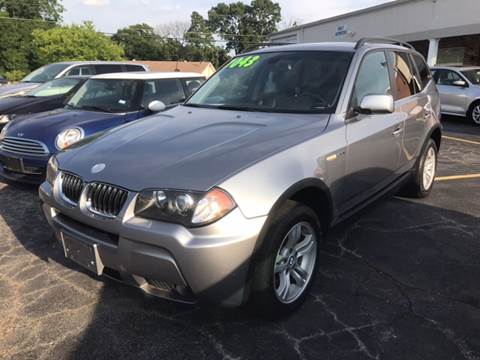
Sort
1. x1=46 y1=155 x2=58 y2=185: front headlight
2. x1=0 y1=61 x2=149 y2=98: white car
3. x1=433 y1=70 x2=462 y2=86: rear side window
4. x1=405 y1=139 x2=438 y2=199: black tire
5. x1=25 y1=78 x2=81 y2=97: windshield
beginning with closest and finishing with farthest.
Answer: x1=46 y1=155 x2=58 y2=185: front headlight → x1=405 y1=139 x2=438 y2=199: black tire → x1=25 y1=78 x2=81 y2=97: windshield → x1=0 y1=61 x2=149 y2=98: white car → x1=433 y1=70 x2=462 y2=86: rear side window

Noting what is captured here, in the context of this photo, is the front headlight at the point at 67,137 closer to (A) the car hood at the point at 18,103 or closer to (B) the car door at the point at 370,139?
(A) the car hood at the point at 18,103

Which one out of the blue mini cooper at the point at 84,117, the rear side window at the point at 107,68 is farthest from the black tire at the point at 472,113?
the rear side window at the point at 107,68

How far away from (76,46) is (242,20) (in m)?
43.5

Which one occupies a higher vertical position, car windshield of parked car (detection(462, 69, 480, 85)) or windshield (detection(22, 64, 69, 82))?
windshield (detection(22, 64, 69, 82))

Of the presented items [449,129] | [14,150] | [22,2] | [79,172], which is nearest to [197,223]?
[79,172]

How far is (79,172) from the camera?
277cm

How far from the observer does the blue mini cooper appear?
5.25 metres

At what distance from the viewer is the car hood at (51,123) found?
17.4ft

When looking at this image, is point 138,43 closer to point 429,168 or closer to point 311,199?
point 429,168

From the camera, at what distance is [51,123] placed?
18.1 feet

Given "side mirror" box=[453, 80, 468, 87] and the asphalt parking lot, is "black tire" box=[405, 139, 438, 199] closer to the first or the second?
the asphalt parking lot

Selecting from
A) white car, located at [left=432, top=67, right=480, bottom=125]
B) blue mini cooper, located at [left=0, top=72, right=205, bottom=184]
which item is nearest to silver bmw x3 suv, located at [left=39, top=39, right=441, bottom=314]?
blue mini cooper, located at [left=0, top=72, right=205, bottom=184]

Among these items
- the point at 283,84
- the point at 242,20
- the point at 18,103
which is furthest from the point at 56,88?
the point at 242,20

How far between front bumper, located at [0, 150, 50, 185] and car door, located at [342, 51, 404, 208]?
3737mm
